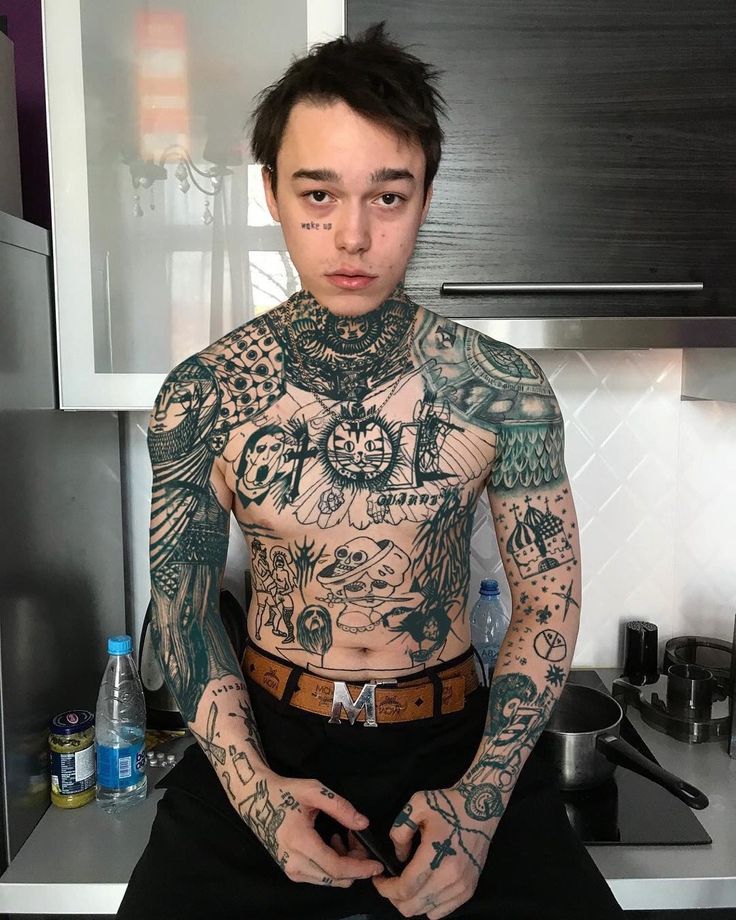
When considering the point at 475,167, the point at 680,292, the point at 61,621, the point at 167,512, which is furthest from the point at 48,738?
the point at 680,292

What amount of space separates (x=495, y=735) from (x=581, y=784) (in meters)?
0.40

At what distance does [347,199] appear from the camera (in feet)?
2.98

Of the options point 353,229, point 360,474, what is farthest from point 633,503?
point 353,229

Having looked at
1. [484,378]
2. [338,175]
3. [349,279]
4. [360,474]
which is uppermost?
[338,175]

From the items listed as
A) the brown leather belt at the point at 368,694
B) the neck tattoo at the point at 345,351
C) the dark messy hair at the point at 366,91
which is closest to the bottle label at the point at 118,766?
the brown leather belt at the point at 368,694

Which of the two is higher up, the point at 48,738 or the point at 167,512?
the point at 167,512

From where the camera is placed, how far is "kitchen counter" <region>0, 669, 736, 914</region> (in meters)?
1.06

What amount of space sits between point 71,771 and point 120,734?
9 cm

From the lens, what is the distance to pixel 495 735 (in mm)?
931

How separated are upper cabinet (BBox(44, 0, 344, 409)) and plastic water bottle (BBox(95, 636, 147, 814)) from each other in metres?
0.44

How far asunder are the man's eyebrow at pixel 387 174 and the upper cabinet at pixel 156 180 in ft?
1.08

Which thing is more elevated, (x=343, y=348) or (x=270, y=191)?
(x=270, y=191)

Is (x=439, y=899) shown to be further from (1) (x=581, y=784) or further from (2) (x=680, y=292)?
(2) (x=680, y=292)

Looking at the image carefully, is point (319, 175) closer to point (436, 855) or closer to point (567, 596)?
point (567, 596)
